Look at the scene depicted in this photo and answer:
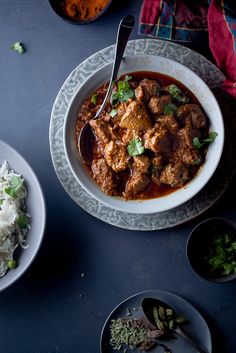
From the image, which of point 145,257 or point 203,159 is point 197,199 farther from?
point 145,257

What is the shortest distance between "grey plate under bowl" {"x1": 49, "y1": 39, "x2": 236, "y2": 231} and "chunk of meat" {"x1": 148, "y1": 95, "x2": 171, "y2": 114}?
0.95ft

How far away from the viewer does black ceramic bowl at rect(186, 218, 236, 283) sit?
3492 mm

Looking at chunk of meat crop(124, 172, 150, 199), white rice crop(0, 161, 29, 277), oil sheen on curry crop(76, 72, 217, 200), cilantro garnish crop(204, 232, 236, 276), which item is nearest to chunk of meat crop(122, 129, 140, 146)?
oil sheen on curry crop(76, 72, 217, 200)

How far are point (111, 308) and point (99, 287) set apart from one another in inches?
6.4

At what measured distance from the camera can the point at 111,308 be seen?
3.73 meters

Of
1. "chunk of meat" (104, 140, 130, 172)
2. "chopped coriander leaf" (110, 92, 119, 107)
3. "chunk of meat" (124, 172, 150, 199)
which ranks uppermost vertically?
"chopped coriander leaf" (110, 92, 119, 107)

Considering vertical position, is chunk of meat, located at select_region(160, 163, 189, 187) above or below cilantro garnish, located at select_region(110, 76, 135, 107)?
below

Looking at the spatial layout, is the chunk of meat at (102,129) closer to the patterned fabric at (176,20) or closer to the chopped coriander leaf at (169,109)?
the chopped coriander leaf at (169,109)

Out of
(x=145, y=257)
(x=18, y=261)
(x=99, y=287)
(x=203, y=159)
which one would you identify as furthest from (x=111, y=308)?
(x=203, y=159)

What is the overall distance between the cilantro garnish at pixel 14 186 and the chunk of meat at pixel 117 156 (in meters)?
0.60

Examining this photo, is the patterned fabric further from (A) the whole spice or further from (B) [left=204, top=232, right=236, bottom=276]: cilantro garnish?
(B) [left=204, top=232, right=236, bottom=276]: cilantro garnish

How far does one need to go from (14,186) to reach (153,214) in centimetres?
91

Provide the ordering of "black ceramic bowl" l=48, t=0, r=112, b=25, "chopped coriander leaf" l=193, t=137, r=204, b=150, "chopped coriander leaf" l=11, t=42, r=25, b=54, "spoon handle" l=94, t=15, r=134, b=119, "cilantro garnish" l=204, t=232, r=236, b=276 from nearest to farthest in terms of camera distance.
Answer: "spoon handle" l=94, t=15, r=134, b=119
"chopped coriander leaf" l=193, t=137, r=204, b=150
"cilantro garnish" l=204, t=232, r=236, b=276
"black ceramic bowl" l=48, t=0, r=112, b=25
"chopped coriander leaf" l=11, t=42, r=25, b=54

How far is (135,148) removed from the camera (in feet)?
11.3
